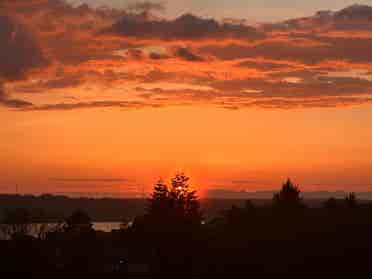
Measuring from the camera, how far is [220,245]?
59188 mm

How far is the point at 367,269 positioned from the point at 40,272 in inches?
861

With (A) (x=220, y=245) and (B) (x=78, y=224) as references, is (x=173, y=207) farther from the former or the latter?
(B) (x=78, y=224)

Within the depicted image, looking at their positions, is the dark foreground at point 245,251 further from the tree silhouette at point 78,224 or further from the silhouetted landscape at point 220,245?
the tree silhouette at point 78,224

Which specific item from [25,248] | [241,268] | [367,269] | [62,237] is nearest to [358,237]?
[367,269]

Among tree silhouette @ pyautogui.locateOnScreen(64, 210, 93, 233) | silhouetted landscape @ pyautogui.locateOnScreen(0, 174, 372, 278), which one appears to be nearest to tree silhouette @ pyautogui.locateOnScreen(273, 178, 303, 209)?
silhouetted landscape @ pyautogui.locateOnScreen(0, 174, 372, 278)

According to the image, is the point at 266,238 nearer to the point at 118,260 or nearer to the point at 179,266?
the point at 179,266

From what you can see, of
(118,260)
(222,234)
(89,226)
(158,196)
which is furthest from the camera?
(89,226)

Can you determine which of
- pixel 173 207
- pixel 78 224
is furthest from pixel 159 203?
pixel 78 224

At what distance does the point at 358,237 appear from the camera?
56688 mm

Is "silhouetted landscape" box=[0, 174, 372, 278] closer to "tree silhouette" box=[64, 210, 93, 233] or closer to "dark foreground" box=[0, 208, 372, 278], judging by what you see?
"dark foreground" box=[0, 208, 372, 278]

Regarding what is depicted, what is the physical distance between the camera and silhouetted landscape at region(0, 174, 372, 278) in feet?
181

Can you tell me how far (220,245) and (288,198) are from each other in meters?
11.9

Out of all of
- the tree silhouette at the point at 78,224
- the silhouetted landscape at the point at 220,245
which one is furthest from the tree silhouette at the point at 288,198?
the tree silhouette at the point at 78,224

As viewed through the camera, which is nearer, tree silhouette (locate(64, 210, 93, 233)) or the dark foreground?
the dark foreground
